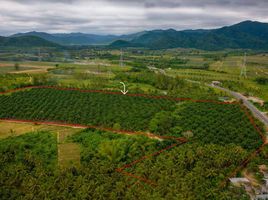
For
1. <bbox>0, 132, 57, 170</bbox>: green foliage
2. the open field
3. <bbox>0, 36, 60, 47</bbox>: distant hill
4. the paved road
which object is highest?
<bbox>0, 36, 60, 47</bbox>: distant hill

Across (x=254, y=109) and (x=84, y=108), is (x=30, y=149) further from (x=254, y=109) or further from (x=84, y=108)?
(x=254, y=109)

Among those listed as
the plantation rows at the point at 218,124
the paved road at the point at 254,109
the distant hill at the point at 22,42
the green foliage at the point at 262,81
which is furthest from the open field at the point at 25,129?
the distant hill at the point at 22,42

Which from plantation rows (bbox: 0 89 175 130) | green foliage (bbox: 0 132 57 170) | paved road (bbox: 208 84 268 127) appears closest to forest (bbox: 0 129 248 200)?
green foliage (bbox: 0 132 57 170)

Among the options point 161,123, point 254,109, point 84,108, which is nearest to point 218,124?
point 161,123

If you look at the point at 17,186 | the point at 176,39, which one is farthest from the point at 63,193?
the point at 176,39

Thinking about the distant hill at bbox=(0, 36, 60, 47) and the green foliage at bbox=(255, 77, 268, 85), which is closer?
the green foliage at bbox=(255, 77, 268, 85)

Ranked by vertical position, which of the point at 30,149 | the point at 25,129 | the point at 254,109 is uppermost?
the point at 254,109

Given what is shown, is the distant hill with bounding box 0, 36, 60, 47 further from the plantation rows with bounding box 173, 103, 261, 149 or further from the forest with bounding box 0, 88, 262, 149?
the plantation rows with bounding box 173, 103, 261, 149

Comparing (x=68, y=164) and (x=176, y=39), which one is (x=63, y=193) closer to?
(x=68, y=164)

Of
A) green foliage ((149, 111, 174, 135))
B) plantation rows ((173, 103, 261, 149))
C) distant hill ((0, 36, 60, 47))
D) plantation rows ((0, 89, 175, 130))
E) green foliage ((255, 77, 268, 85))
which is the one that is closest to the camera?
plantation rows ((173, 103, 261, 149))
